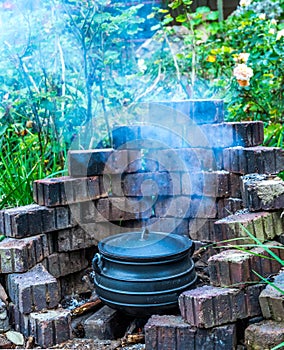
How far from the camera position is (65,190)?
2795 millimetres

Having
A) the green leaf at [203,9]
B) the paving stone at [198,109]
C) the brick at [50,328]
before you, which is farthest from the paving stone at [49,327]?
the green leaf at [203,9]

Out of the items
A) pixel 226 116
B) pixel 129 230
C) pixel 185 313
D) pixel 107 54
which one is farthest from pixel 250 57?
pixel 185 313

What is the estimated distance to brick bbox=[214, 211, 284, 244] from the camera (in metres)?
2.39

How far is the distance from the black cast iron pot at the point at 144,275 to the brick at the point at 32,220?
Answer: 1.16 ft

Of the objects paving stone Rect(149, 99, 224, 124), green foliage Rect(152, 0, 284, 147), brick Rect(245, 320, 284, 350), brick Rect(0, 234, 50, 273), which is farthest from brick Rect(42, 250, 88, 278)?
green foliage Rect(152, 0, 284, 147)

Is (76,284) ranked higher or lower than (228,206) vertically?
lower

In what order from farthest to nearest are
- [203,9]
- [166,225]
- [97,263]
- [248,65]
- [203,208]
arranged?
[203,9], [248,65], [166,225], [203,208], [97,263]

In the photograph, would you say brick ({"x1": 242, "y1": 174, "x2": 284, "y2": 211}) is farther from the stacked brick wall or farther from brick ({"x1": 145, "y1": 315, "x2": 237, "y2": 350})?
brick ({"x1": 145, "y1": 315, "x2": 237, "y2": 350})

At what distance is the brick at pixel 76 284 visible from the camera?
298 centimetres

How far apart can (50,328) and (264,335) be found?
0.87 meters

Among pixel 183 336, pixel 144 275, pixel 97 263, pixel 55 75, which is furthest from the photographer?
pixel 55 75

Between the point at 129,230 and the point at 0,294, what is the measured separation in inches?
31.8

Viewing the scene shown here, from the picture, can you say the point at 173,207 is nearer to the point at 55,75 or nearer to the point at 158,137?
the point at 158,137

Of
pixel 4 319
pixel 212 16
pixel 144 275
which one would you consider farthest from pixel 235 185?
pixel 212 16
